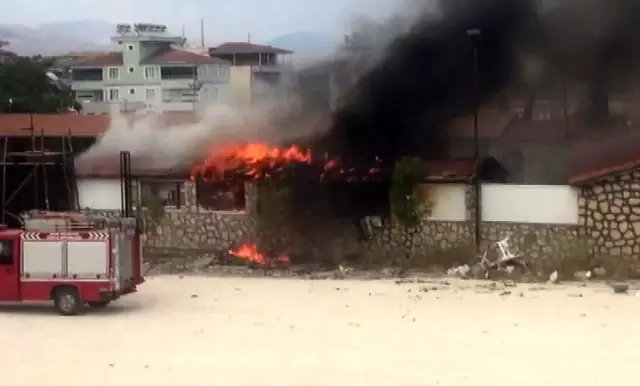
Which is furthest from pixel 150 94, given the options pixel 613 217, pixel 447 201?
pixel 613 217

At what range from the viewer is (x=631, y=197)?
1047 inches

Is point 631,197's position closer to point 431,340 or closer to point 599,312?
point 599,312

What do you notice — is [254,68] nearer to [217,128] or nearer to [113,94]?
[113,94]

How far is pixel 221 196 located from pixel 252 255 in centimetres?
228

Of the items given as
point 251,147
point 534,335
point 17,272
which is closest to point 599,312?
point 534,335

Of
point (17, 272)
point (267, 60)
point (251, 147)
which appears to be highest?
point (267, 60)

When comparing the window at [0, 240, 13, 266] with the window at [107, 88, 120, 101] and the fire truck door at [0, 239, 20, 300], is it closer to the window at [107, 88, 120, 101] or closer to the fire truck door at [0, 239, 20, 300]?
the fire truck door at [0, 239, 20, 300]

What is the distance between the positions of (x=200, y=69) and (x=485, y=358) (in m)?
44.8

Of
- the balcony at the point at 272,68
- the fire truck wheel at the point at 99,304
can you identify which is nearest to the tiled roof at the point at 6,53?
the balcony at the point at 272,68

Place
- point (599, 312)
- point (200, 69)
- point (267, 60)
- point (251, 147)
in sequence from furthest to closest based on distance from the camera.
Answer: point (200, 69)
point (267, 60)
point (251, 147)
point (599, 312)

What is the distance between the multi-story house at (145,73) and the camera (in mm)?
58469

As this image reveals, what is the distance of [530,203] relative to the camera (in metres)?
27.7

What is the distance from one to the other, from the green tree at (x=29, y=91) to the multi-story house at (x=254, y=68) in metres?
8.98

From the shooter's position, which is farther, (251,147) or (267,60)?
(267,60)
